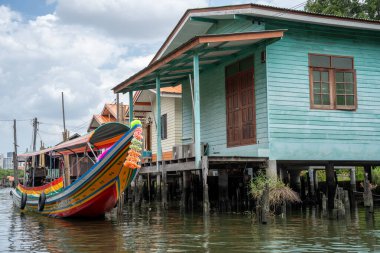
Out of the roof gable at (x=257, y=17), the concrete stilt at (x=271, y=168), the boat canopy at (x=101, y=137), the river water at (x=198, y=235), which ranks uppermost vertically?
the roof gable at (x=257, y=17)

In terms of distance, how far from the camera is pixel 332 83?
1459 cm

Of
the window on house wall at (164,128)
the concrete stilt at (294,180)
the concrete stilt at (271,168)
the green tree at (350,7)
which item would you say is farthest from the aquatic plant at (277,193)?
the green tree at (350,7)

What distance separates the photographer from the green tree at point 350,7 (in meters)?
27.3

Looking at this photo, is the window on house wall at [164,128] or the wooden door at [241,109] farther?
the window on house wall at [164,128]

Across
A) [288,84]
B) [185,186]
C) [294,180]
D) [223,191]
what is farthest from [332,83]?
[185,186]

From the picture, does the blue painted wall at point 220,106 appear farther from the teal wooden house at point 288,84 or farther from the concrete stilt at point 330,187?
the concrete stilt at point 330,187

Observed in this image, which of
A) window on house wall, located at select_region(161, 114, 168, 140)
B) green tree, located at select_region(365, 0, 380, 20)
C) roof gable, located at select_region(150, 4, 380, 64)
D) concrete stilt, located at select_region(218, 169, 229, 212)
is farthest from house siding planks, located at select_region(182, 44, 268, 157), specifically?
green tree, located at select_region(365, 0, 380, 20)

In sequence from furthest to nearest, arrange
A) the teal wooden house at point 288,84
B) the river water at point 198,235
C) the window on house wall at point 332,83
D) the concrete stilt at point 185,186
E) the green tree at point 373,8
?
the green tree at point 373,8 < the concrete stilt at point 185,186 < the window on house wall at point 332,83 < the teal wooden house at point 288,84 < the river water at point 198,235

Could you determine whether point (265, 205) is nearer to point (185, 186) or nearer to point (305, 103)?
point (305, 103)

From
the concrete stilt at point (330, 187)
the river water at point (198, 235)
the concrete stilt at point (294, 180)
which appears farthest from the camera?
the concrete stilt at point (294, 180)

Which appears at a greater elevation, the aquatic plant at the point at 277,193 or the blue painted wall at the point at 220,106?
the blue painted wall at the point at 220,106

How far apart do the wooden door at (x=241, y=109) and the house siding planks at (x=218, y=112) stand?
21cm

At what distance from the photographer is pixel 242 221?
12094mm

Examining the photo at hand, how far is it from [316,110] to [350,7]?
624 inches
